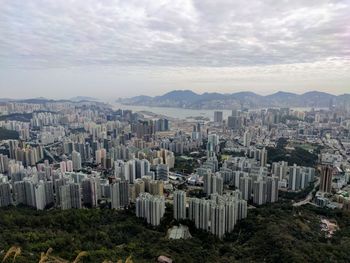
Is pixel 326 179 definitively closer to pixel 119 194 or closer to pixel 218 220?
pixel 218 220

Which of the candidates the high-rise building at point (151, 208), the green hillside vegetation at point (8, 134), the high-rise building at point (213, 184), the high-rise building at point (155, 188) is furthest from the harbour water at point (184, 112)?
the high-rise building at point (151, 208)

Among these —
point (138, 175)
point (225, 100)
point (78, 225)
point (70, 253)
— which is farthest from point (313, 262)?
point (225, 100)

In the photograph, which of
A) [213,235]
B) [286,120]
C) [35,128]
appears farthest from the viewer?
[286,120]

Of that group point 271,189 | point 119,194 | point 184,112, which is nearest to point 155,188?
point 119,194

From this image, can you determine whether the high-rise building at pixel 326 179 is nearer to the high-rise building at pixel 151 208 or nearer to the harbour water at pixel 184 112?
the high-rise building at pixel 151 208

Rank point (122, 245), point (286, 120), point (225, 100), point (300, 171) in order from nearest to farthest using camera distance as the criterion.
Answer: point (122, 245) → point (300, 171) → point (286, 120) → point (225, 100)

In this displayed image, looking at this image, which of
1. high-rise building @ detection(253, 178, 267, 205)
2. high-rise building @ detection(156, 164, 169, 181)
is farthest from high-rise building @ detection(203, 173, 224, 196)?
high-rise building @ detection(156, 164, 169, 181)

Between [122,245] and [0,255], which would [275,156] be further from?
[0,255]
